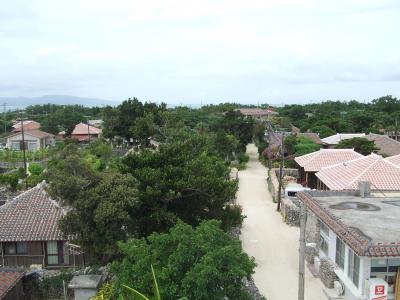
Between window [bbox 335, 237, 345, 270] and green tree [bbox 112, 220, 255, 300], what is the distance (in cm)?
442

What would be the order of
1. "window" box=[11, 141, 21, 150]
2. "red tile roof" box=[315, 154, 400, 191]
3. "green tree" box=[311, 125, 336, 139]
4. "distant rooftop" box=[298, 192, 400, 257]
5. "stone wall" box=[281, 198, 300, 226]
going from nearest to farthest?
"distant rooftop" box=[298, 192, 400, 257], "red tile roof" box=[315, 154, 400, 191], "stone wall" box=[281, 198, 300, 226], "green tree" box=[311, 125, 336, 139], "window" box=[11, 141, 21, 150]

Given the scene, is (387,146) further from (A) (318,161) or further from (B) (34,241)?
(B) (34,241)

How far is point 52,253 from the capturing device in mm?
18969

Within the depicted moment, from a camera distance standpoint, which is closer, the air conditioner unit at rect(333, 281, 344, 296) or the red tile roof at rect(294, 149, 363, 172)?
the air conditioner unit at rect(333, 281, 344, 296)

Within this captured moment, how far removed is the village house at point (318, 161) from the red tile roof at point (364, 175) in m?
4.46

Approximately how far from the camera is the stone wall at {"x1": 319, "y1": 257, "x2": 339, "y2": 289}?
16.7 metres

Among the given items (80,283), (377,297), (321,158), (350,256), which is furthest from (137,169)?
(321,158)

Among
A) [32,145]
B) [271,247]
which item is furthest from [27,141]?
[271,247]

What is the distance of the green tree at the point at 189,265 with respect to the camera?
11031 mm

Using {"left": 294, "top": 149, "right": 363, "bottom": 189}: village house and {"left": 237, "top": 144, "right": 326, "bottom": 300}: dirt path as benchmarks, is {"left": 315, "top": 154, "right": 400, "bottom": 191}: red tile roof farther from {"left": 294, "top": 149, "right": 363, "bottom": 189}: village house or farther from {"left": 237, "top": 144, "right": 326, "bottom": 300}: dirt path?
{"left": 294, "top": 149, "right": 363, "bottom": 189}: village house

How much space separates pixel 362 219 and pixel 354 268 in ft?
6.84

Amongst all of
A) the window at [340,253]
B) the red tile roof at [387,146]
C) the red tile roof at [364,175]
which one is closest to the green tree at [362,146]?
the red tile roof at [387,146]

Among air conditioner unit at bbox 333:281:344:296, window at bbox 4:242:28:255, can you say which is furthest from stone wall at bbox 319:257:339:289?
window at bbox 4:242:28:255

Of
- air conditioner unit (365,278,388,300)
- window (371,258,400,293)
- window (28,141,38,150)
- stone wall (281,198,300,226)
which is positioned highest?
window (371,258,400,293)
